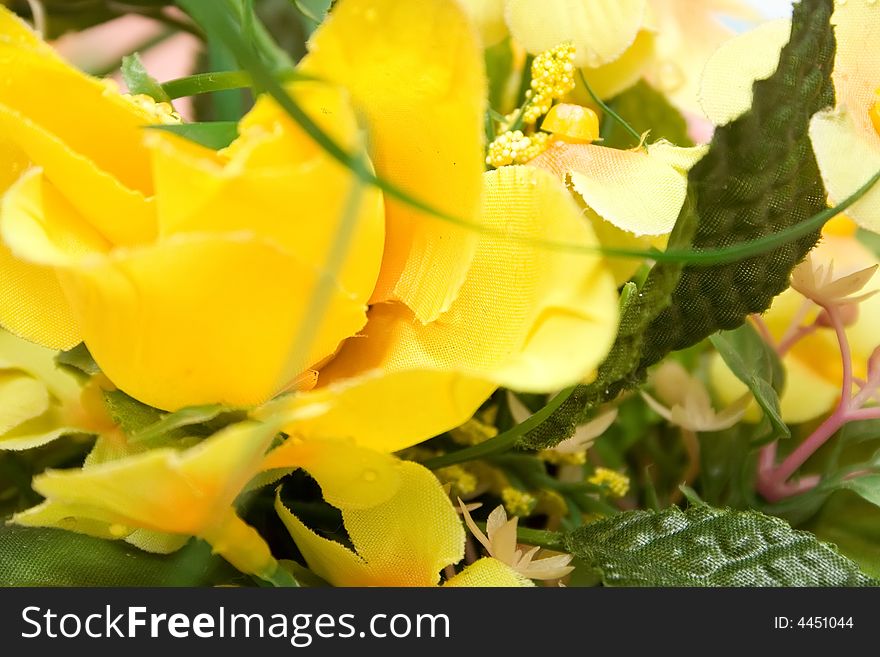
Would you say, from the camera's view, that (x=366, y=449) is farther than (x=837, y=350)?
No

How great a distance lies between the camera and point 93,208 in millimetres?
161

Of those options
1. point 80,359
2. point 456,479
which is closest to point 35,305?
point 80,359

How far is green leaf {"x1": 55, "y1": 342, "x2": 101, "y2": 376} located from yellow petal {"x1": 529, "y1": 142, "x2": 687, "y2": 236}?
12cm

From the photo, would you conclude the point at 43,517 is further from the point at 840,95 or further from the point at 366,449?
the point at 840,95

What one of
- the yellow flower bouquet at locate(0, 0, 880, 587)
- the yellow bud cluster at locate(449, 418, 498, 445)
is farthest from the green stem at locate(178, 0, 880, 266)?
the yellow bud cluster at locate(449, 418, 498, 445)

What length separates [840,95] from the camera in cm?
23

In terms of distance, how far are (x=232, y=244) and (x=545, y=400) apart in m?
0.15

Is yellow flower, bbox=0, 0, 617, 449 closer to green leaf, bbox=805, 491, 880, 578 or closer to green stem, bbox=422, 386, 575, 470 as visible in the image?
green stem, bbox=422, 386, 575, 470

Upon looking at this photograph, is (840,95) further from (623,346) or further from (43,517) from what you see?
(43,517)

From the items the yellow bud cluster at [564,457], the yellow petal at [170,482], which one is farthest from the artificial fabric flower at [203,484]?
the yellow bud cluster at [564,457]

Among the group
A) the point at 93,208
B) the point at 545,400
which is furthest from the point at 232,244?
the point at 545,400

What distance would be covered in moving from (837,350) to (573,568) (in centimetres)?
14

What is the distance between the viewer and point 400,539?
0.19 m
